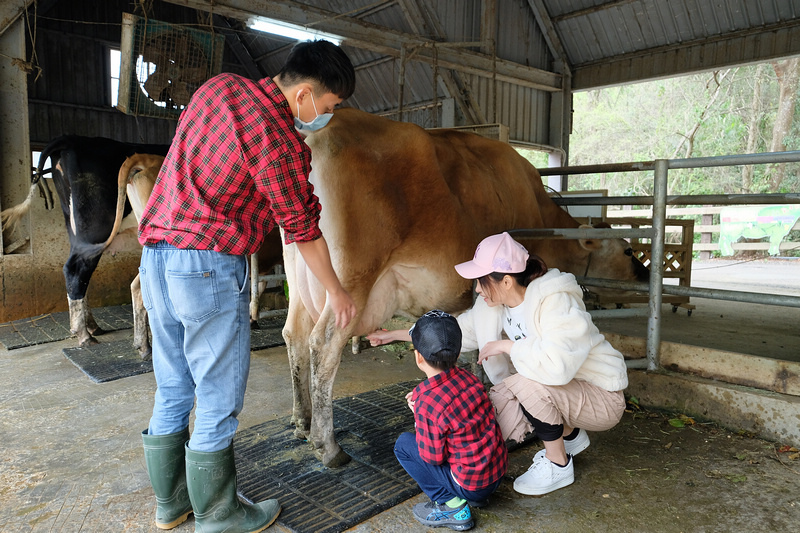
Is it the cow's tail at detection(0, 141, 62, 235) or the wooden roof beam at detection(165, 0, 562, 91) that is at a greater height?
the wooden roof beam at detection(165, 0, 562, 91)

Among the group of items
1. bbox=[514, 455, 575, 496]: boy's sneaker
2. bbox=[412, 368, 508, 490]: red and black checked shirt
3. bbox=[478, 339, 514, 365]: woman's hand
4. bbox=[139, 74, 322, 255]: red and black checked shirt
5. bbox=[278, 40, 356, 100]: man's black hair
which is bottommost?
bbox=[514, 455, 575, 496]: boy's sneaker

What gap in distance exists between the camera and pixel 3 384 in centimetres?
430

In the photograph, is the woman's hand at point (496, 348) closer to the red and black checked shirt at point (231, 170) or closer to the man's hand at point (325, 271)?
the man's hand at point (325, 271)

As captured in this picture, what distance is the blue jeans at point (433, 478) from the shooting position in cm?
231

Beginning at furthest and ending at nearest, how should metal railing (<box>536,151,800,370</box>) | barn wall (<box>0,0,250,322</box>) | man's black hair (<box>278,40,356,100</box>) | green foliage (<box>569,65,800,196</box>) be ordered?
green foliage (<box>569,65,800,196</box>) < barn wall (<box>0,0,250,322</box>) < metal railing (<box>536,151,800,370</box>) < man's black hair (<box>278,40,356,100</box>)

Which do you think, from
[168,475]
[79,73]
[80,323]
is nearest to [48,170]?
[80,323]

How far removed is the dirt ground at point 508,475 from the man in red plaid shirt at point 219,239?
1.25 feet

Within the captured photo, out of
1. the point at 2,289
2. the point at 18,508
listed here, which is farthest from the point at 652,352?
the point at 2,289

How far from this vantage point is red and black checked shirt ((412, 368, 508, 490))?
7.30 ft

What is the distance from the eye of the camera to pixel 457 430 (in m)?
2.22

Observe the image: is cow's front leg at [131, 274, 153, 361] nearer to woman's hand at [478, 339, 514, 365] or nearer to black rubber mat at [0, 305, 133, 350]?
black rubber mat at [0, 305, 133, 350]

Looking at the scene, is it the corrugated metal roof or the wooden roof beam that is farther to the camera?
the corrugated metal roof

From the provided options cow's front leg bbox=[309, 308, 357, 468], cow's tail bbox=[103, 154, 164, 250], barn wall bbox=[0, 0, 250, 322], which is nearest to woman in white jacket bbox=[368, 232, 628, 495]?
cow's front leg bbox=[309, 308, 357, 468]

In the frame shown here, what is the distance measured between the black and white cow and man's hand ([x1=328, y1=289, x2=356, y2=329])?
4.50m
